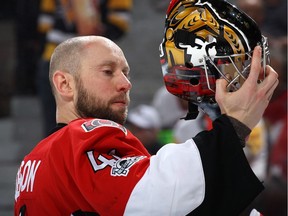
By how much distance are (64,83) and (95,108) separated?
158 millimetres

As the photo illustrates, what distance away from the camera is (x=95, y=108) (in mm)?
2920

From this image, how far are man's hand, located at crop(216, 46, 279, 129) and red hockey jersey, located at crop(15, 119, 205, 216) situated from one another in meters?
0.16

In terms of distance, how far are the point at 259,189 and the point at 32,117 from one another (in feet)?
15.9

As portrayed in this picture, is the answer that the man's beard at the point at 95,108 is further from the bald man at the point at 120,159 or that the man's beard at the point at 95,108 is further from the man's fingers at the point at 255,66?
the man's fingers at the point at 255,66

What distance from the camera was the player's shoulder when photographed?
2.75 meters

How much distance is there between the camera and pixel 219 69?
268 cm

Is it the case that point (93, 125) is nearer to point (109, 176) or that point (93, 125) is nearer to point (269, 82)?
point (109, 176)

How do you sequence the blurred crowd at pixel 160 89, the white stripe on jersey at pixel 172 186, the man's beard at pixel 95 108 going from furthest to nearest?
the blurred crowd at pixel 160 89
the man's beard at pixel 95 108
the white stripe on jersey at pixel 172 186

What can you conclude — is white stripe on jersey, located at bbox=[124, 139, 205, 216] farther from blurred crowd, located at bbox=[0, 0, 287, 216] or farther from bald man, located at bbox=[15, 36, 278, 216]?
blurred crowd, located at bbox=[0, 0, 287, 216]

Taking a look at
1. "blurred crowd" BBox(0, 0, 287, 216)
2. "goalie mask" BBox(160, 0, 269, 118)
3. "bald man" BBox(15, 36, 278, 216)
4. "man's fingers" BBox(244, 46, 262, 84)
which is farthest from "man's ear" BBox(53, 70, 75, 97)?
"blurred crowd" BBox(0, 0, 287, 216)

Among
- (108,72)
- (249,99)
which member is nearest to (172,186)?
(249,99)

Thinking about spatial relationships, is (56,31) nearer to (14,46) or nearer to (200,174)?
(14,46)

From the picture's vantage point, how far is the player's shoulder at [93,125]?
9.02ft

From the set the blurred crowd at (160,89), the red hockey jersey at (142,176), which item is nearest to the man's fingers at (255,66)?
the red hockey jersey at (142,176)
